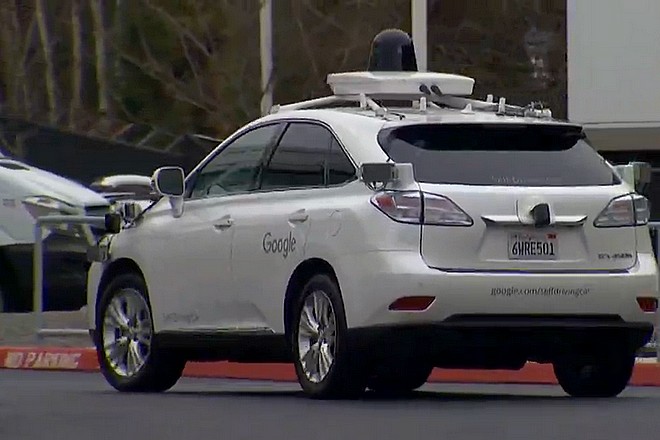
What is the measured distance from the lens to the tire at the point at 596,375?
1258 cm

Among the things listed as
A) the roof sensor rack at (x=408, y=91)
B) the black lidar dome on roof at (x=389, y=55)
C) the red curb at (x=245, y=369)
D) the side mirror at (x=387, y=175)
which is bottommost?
the red curb at (x=245, y=369)

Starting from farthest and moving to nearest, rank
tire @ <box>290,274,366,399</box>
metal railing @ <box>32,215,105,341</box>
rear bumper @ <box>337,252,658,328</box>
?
metal railing @ <box>32,215,105,341</box> < tire @ <box>290,274,366,399</box> < rear bumper @ <box>337,252,658,328</box>

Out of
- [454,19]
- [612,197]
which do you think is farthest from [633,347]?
[454,19]

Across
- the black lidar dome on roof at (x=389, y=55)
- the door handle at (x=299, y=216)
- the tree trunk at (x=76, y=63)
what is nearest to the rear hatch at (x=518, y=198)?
the door handle at (x=299, y=216)

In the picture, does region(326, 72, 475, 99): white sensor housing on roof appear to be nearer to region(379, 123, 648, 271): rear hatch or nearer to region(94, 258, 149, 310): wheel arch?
region(379, 123, 648, 271): rear hatch

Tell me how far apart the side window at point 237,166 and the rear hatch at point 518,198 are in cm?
105

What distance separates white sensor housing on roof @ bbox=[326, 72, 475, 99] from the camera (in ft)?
43.3

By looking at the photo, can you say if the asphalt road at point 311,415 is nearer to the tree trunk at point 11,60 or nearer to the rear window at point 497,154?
the rear window at point 497,154

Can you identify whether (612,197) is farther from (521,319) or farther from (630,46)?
(630,46)

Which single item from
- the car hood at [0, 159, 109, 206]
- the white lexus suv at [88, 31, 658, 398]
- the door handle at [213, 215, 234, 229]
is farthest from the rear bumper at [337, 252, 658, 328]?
the car hood at [0, 159, 109, 206]

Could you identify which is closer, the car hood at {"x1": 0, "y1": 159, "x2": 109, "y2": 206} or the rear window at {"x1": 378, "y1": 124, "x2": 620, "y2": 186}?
the rear window at {"x1": 378, "y1": 124, "x2": 620, "y2": 186}

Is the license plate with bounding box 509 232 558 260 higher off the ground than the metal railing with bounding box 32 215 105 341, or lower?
higher

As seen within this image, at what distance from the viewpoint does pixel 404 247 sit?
460 inches

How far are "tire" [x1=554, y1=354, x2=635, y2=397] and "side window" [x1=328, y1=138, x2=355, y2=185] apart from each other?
5.83ft
